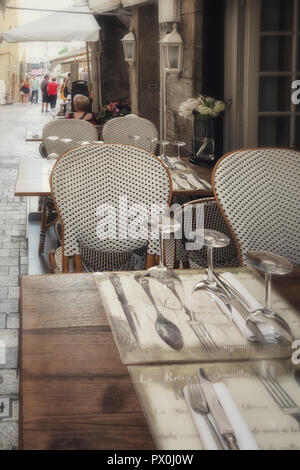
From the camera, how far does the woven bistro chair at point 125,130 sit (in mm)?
5465

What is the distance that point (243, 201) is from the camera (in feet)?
8.49

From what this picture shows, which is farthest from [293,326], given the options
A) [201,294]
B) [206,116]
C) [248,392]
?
[206,116]

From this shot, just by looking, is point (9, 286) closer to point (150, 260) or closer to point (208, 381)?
point (150, 260)

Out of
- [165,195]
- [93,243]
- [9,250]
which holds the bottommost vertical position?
[9,250]

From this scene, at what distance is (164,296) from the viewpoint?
64.8 inches

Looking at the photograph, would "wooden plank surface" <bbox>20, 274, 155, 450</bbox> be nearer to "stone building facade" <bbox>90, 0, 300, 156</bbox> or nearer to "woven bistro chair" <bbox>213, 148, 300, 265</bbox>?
"woven bistro chair" <bbox>213, 148, 300, 265</bbox>

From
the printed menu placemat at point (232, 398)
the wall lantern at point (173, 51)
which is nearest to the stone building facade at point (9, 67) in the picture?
the wall lantern at point (173, 51)

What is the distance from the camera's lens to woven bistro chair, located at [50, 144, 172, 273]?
275cm

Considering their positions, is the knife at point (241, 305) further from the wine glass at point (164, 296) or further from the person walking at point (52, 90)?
the person walking at point (52, 90)

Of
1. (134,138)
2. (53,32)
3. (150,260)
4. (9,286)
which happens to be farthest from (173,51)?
(53,32)
